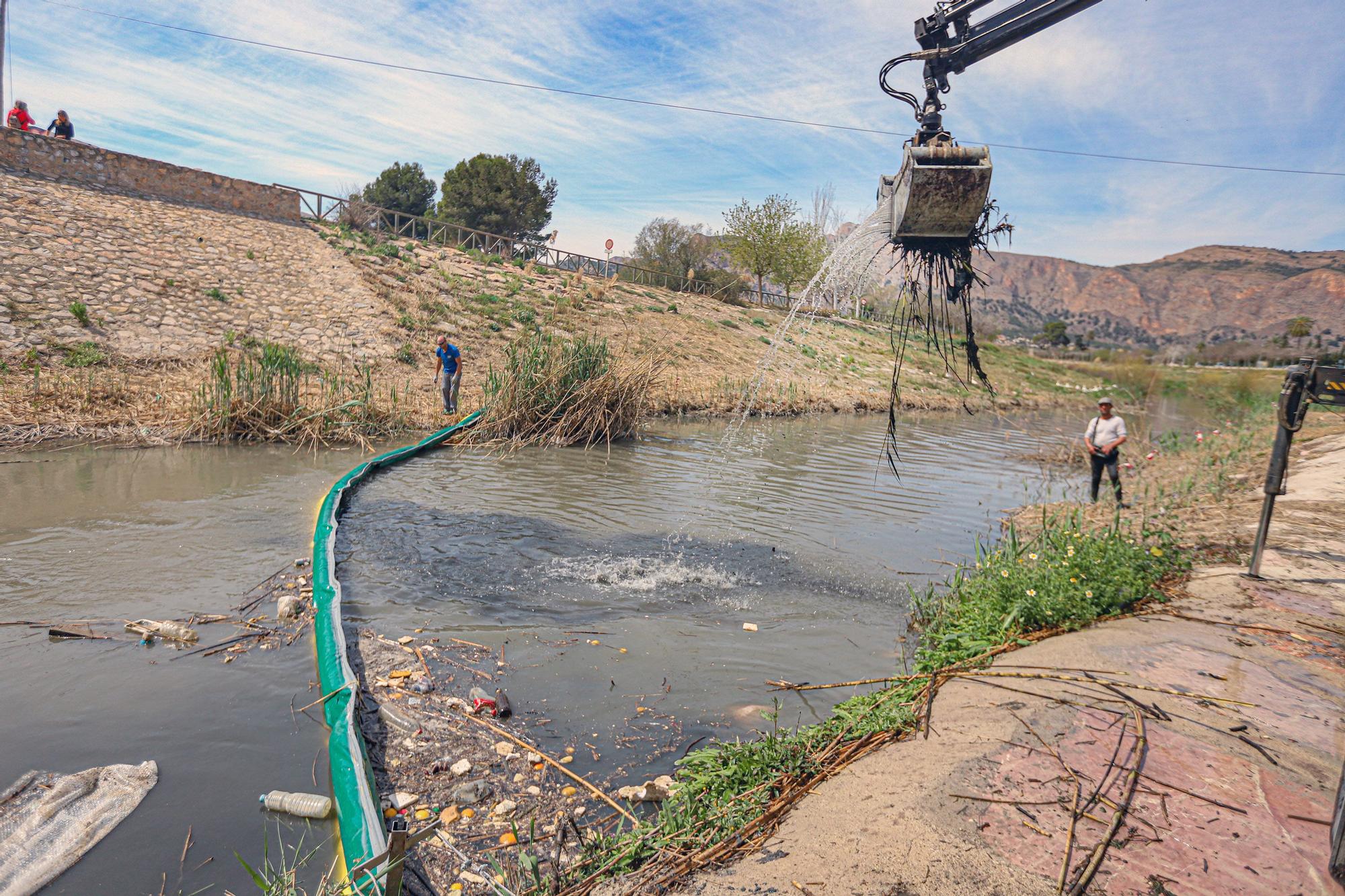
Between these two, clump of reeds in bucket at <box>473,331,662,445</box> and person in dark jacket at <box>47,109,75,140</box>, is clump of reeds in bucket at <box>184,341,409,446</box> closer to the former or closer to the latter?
clump of reeds in bucket at <box>473,331,662,445</box>

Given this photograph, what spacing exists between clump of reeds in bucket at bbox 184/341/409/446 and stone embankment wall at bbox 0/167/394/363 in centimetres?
456

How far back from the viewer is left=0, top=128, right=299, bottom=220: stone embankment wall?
2002cm

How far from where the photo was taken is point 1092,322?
149 metres

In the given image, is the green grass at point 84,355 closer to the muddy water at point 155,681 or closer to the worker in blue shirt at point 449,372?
the worker in blue shirt at point 449,372

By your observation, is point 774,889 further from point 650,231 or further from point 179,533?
point 650,231

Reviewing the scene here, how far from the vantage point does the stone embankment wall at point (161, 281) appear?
15156 mm

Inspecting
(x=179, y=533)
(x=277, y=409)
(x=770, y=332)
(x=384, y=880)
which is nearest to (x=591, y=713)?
(x=384, y=880)

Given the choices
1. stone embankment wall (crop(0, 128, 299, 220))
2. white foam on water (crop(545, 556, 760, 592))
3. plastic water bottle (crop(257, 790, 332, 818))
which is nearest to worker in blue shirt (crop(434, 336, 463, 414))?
white foam on water (crop(545, 556, 760, 592))

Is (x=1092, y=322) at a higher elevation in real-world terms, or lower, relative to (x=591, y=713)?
higher

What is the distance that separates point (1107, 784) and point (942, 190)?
2382mm

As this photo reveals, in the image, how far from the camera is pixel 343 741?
3.17m

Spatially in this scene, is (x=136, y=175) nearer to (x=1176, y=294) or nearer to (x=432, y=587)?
(x=432, y=587)

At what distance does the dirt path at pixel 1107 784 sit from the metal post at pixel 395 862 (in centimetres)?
90

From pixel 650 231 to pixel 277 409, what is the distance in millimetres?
42801
